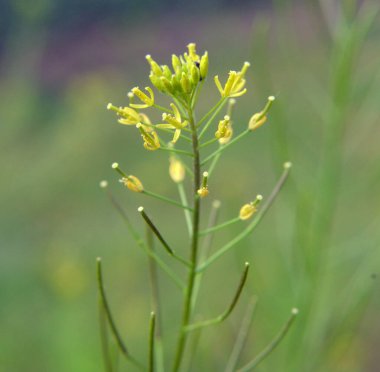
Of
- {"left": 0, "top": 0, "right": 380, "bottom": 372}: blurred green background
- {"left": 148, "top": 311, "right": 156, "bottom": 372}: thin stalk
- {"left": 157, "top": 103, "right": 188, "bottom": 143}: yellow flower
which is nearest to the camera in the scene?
{"left": 157, "top": 103, "right": 188, "bottom": 143}: yellow flower

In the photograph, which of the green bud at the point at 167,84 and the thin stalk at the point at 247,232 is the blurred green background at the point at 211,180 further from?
the green bud at the point at 167,84

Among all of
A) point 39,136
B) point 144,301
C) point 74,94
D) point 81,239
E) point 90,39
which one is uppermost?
point 90,39

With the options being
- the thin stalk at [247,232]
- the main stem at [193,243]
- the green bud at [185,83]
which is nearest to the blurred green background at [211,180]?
the thin stalk at [247,232]

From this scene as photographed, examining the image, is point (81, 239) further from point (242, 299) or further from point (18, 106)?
point (18, 106)

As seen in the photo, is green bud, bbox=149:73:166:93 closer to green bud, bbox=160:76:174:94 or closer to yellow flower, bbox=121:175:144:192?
green bud, bbox=160:76:174:94

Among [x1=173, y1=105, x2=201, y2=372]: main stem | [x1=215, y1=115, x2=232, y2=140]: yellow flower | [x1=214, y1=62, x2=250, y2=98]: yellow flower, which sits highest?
[x1=214, y1=62, x2=250, y2=98]: yellow flower

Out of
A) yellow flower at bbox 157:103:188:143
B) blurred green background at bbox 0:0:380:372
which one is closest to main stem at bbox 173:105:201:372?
yellow flower at bbox 157:103:188:143

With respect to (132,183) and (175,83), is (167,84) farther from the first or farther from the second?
(132,183)

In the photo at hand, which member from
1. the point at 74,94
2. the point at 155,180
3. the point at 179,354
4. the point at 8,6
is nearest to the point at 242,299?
the point at 155,180
